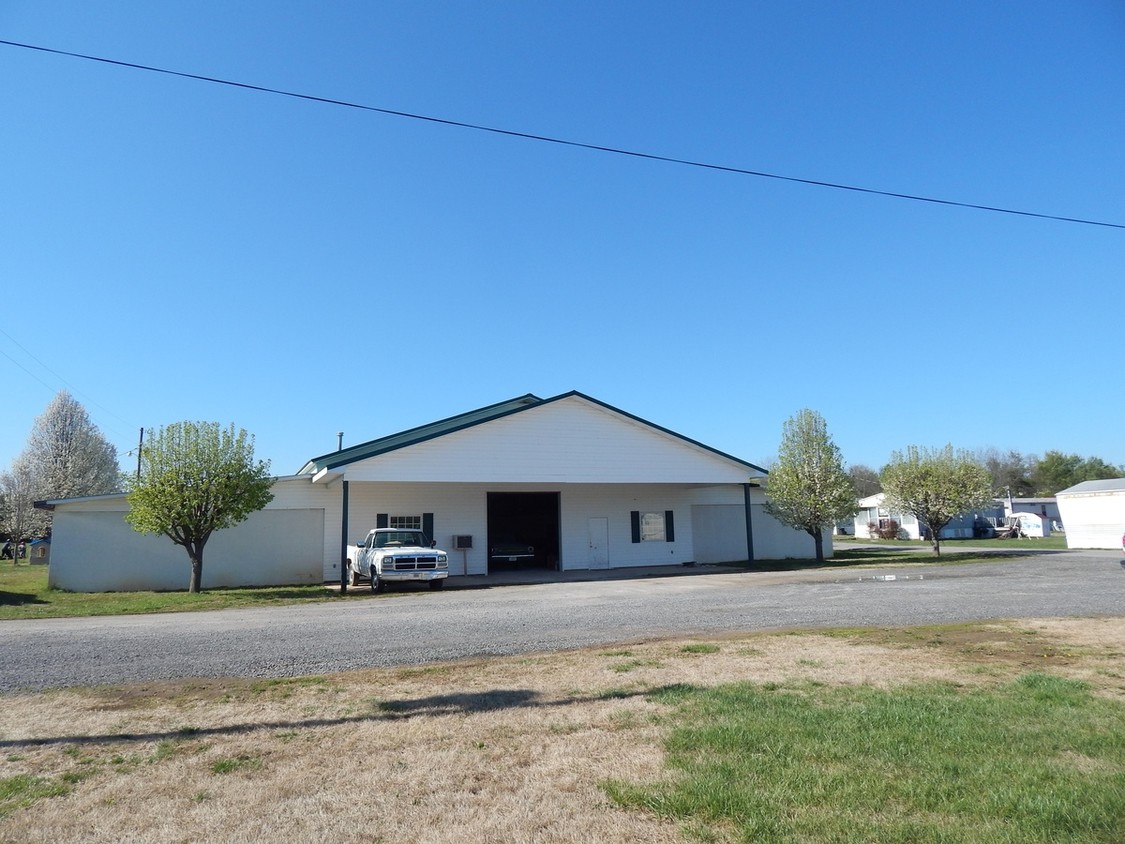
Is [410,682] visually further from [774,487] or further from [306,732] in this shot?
[774,487]

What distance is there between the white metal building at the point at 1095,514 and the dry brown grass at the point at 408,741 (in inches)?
1200

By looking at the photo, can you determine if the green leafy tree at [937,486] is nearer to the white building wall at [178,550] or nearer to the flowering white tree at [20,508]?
the white building wall at [178,550]

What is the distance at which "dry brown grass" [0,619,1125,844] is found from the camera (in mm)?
4141

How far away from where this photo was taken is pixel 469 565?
2566cm

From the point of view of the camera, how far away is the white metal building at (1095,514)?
111ft

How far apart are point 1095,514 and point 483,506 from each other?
29.5 meters

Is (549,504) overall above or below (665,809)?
above

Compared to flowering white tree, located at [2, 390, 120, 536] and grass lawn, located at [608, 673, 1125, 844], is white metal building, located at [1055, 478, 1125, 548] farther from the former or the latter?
flowering white tree, located at [2, 390, 120, 536]

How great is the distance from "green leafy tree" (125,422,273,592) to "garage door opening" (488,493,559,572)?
30.5ft

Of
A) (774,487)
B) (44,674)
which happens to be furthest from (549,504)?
(44,674)

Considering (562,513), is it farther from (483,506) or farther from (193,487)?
(193,487)

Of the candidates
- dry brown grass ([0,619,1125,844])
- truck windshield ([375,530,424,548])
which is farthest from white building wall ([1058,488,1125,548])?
truck windshield ([375,530,424,548])

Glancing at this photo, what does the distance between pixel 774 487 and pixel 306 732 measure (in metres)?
25.2

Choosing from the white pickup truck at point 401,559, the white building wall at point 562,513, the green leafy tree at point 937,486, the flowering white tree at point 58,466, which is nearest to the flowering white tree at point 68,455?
the flowering white tree at point 58,466
